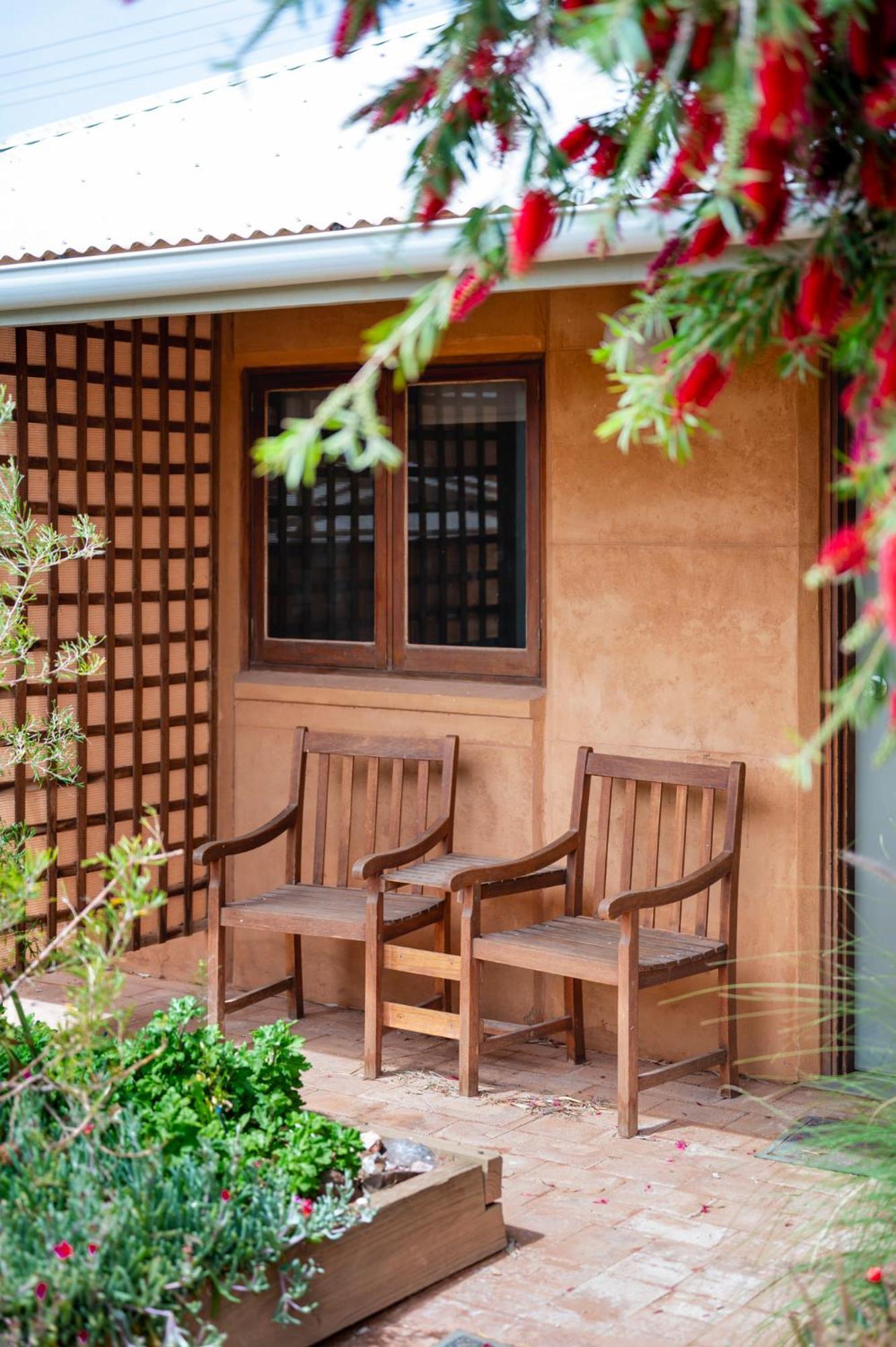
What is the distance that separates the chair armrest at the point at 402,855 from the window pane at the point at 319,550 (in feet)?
2.87

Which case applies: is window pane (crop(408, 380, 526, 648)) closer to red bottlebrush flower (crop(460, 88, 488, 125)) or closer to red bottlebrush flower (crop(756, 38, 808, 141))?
red bottlebrush flower (crop(460, 88, 488, 125))

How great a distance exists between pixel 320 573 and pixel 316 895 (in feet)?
4.11

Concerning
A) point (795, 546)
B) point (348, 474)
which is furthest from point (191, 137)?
point (795, 546)

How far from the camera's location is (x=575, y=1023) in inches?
189

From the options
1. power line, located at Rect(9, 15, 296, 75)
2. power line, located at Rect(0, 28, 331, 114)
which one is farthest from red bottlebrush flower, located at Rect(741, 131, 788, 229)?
power line, located at Rect(0, 28, 331, 114)

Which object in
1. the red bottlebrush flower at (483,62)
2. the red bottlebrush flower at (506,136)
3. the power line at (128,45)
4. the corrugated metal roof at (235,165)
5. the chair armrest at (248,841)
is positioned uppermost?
the power line at (128,45)

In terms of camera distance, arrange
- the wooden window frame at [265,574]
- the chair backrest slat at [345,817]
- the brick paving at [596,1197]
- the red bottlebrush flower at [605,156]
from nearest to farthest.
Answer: the red bottlebrush flower at [605,156]
the brick paving at [596,1197]
the chair backrest slat at [345,817]
the wooden window frame at [265,574]

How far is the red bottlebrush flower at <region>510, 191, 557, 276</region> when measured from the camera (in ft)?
5.44

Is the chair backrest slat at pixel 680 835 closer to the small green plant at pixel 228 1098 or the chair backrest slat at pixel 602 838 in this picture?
the chair backrest slat at pixel 602 838

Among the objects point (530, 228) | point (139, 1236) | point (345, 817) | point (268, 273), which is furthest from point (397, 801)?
point (530, 228)

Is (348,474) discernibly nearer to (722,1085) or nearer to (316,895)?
(316,895)

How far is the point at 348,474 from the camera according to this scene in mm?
5531

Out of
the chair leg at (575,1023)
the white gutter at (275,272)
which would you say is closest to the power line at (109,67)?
the white gutter at (275,272)

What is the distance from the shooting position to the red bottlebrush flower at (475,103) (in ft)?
5.73
